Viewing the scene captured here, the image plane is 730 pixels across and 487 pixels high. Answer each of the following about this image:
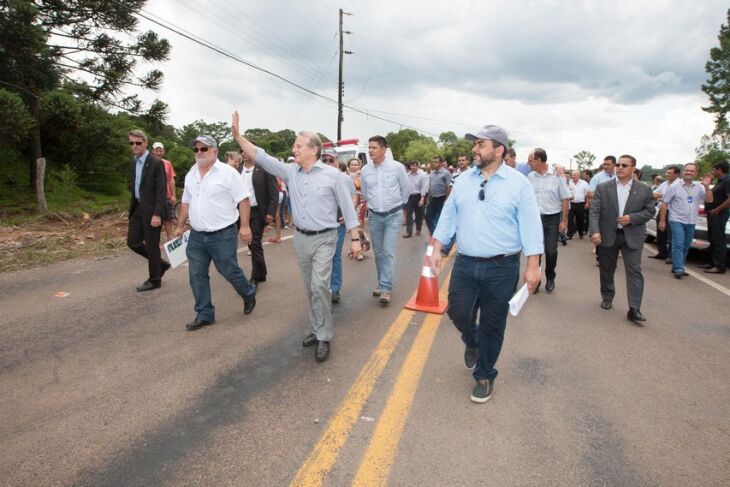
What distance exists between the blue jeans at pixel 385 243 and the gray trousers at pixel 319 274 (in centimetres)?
168

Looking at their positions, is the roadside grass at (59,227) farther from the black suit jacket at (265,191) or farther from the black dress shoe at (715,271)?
the black dress shoe at (715,271)

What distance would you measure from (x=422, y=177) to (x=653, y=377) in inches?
326

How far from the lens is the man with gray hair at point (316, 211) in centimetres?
398

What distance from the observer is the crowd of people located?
3.08m

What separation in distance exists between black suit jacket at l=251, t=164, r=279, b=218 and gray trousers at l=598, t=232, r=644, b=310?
4379mm

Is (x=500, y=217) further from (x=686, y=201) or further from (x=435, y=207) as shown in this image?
(x=435, y=207)

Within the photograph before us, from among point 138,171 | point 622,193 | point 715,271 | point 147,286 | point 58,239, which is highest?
point 138,171

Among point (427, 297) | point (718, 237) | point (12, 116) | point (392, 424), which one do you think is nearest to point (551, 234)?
point (427, 297)

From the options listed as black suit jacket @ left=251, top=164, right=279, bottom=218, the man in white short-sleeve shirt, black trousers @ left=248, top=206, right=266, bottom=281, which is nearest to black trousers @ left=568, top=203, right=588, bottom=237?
black suit jacket @ left=251, top=164, right=279, bottom=218

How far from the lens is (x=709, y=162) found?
44.0 m

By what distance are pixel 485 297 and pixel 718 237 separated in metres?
7.50

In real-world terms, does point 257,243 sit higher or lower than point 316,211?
lower

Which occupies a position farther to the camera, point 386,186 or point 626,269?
→ point 386,186

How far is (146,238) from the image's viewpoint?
5965 mm
